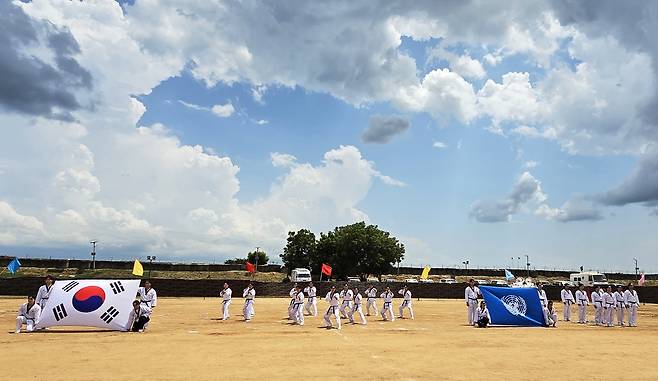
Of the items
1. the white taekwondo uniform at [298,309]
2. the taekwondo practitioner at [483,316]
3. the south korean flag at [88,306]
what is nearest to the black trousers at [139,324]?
the south korean flag at [88,306]

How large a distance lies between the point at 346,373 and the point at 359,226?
Result: 7332cm

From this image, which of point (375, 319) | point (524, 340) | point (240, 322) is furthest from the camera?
point (375, 319)

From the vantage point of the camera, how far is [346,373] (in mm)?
Answer: 13258

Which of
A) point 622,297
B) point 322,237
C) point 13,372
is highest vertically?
point 322,237

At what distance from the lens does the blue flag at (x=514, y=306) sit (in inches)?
1029

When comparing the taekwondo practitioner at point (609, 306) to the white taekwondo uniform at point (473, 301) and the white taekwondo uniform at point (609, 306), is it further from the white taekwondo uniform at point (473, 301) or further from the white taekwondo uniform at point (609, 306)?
the white taekwondo uniform at point (473, 301)

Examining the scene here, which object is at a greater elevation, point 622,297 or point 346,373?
point 622,297

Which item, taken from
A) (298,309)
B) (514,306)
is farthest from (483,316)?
(298,309)

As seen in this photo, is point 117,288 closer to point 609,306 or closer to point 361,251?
point 609,306

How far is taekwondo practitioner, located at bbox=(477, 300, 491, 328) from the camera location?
25312 mm

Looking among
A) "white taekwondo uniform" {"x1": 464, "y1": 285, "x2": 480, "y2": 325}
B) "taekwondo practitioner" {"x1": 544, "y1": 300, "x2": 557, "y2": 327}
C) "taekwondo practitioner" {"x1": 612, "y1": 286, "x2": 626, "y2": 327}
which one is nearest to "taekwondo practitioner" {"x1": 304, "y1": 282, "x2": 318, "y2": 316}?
"white taekwondo uniform" {"x1": 464, "y1": 285, "x2": 480, "y2": 325}

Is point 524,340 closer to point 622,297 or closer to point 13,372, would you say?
point 622,297

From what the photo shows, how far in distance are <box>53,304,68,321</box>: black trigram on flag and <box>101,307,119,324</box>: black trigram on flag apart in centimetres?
141

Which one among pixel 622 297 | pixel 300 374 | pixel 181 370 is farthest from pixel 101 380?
pixel 622 297
